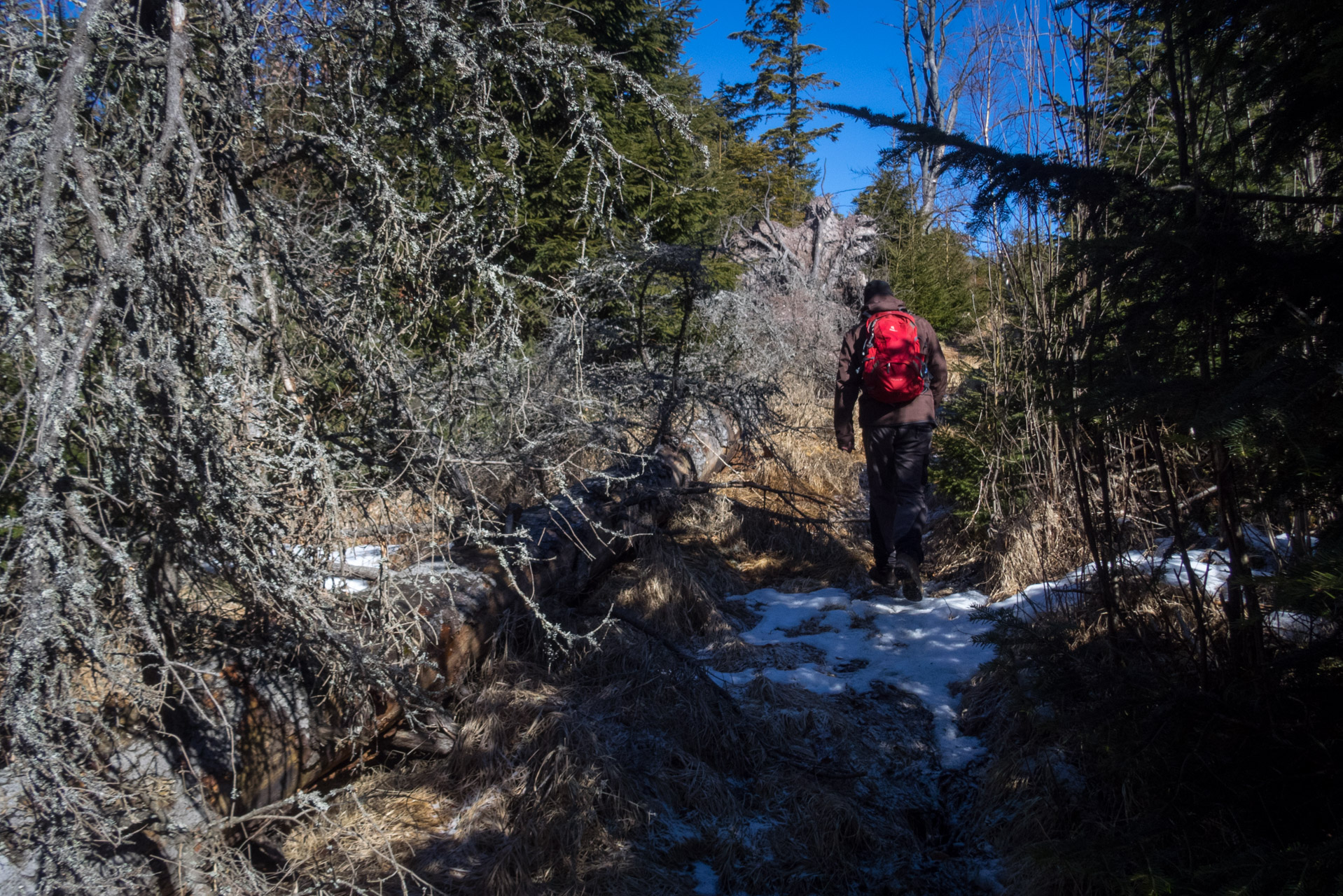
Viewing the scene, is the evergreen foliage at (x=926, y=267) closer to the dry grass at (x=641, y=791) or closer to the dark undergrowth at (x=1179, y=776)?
the dry grass at (x=641, y=791)

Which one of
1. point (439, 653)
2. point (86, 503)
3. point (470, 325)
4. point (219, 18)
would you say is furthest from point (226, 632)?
point (219, 18)

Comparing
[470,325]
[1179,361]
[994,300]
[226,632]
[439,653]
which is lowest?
[439,653]

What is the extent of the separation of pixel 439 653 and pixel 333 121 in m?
2.03

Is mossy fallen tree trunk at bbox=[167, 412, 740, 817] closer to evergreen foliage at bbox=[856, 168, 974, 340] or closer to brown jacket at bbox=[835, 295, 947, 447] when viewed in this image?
brown jacket at bbox=[835, 295, 947, 447]

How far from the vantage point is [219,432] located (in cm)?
185

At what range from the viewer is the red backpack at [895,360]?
4.31 metres

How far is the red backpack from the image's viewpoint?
431cm

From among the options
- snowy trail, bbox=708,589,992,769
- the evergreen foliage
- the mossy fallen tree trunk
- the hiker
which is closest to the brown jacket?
the hiker

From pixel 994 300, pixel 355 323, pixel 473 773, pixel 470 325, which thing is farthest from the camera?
pixel 994 300

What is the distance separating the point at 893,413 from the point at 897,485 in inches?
17.1

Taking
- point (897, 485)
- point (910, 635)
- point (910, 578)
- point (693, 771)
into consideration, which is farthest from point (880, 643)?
point (693, 771)

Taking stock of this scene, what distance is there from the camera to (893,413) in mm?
4406

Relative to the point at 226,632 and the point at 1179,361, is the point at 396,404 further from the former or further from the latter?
the point at 1179,361

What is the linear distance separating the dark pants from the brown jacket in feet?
0.19
